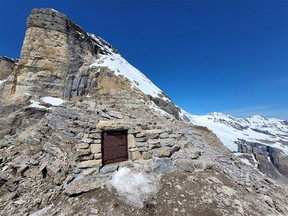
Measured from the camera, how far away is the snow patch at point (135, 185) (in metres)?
5.95

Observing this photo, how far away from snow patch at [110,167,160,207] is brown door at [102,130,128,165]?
2.75 ft

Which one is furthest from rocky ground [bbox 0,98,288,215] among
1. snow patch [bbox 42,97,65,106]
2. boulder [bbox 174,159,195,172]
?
snow patch [bbox 42,97,65,106]

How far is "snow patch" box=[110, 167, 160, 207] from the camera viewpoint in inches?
234

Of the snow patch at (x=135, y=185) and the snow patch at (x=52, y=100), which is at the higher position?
the snow patch at (x=52, y=100)

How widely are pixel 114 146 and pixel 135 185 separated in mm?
2343

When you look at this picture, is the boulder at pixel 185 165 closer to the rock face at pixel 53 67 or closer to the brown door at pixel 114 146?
the brown door at pixel 114 146

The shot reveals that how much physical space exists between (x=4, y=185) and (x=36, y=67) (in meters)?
22.6

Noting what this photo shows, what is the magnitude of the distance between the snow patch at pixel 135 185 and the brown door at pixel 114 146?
2.75 feet

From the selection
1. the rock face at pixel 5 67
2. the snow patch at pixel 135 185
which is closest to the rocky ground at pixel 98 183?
the snow patch at pixel 135 185

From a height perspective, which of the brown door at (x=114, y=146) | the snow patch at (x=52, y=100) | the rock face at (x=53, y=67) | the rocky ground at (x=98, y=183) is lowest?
the rocky ground at (x=98, y=183)

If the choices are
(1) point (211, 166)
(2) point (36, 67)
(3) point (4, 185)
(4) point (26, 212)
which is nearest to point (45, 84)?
(2) point (36, 67)

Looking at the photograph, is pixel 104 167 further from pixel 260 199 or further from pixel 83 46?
pixel 83 46

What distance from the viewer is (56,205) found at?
568 cm

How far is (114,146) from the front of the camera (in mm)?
8125
